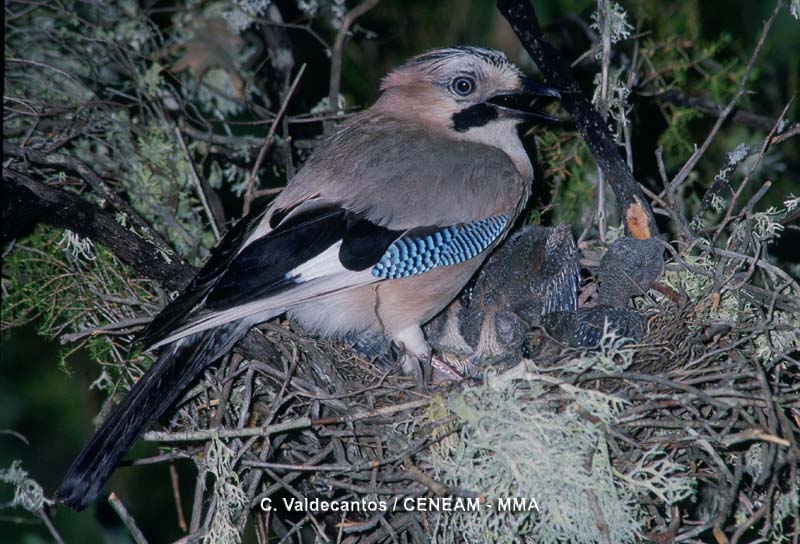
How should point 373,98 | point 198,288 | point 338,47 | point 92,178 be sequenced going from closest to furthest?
point 198,288, point 92,178, point 338,47, point 373,98

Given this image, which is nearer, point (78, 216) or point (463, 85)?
point (78, 216)

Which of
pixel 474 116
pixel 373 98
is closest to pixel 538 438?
pixel 474 116

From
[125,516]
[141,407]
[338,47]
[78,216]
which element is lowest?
[125,516]

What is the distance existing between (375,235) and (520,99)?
940 millimetres

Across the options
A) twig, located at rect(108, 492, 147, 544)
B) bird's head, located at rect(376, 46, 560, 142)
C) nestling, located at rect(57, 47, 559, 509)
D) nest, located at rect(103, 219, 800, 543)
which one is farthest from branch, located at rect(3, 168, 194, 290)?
bird's head, located at rect(376, 46, 560, 142)

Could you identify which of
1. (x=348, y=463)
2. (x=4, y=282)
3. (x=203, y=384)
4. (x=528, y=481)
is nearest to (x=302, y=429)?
(x=348, y=463)

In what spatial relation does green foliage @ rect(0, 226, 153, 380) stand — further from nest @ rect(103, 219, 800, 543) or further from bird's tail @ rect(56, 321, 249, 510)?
nest @ rect(103, 219, 800, 543)

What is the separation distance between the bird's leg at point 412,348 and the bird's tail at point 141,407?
0.58 m

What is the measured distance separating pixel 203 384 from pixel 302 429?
427 millimetres

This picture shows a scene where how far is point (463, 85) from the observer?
3.34m

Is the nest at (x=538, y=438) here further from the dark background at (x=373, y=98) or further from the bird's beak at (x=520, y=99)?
the dark background at (x=373, y=98)

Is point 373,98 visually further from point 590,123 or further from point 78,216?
point 78,216

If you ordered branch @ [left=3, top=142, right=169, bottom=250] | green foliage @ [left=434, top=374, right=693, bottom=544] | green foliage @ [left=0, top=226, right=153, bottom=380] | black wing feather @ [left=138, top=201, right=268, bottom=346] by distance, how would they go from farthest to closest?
green foliage @ [left=0, top=226, right=153, bottom=380], branch @ [left=3, top=142, right=169, bottom=250], black wing feather @ [left=138, top=201, right=268, bottom=346], green foliage @ [left=434, top=374, right=693, bottom=544]

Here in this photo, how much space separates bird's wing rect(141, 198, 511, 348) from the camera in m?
2.69
